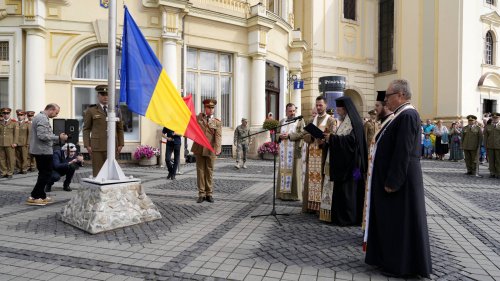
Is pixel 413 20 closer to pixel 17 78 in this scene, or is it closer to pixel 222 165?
pixel 222 165

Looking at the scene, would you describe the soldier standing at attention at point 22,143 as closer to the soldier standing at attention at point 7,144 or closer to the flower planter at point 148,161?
the soldier standing at attention at point 7,144

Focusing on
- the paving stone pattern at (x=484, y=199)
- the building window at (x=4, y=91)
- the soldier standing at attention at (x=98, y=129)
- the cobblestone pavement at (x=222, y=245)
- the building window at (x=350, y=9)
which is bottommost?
the cobblestone pavement at (x=222, y=245)

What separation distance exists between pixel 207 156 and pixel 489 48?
26.7 m

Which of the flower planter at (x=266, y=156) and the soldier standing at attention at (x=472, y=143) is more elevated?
the soldier standing at attention at (x=472, y=143)

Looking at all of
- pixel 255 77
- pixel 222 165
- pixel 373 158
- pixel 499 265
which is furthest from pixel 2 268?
pixel 255 77

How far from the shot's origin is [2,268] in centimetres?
407

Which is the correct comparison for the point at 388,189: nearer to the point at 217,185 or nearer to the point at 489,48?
the point at 217,185

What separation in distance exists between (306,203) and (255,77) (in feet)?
35.7

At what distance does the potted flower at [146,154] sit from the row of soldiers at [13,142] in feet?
11.3

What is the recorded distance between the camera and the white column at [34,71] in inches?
504

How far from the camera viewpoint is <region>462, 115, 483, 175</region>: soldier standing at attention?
508 inches

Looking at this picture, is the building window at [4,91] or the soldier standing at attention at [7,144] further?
the building window at [4,91]

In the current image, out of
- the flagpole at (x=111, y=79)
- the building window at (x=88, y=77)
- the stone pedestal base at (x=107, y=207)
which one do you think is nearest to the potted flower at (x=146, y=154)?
the building window at (x=88, y=77)

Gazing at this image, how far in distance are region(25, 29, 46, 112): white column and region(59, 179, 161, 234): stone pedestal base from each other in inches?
330
